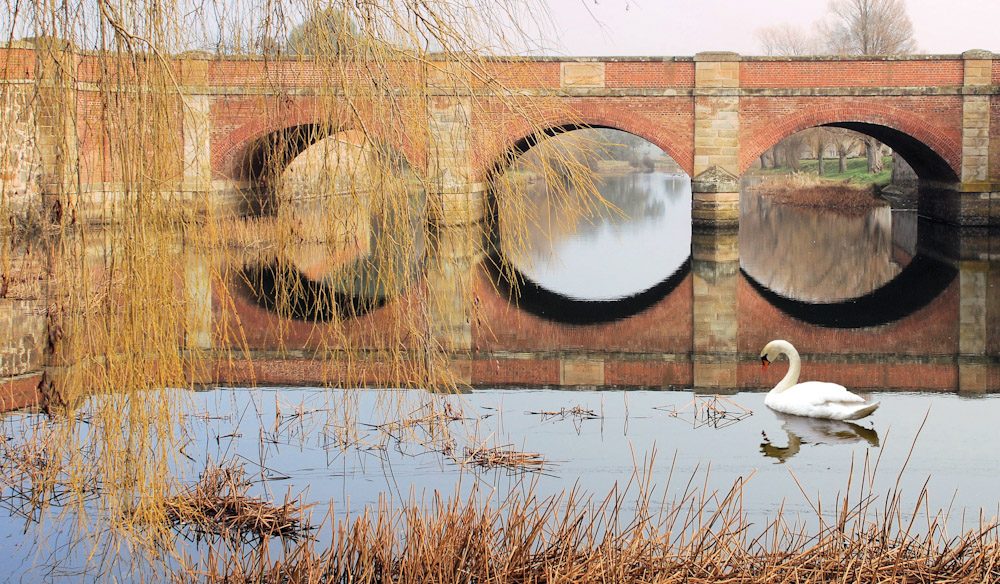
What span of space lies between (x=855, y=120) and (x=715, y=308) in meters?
10.6

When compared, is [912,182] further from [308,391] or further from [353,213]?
[353,213]

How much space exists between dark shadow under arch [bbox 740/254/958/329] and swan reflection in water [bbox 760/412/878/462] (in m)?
4.73

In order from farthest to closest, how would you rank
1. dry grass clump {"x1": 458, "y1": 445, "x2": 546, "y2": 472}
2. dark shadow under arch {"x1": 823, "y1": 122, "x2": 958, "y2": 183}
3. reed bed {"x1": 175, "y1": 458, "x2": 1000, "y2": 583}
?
dark shadow under arch {"x1": 823, "y1": 122, "x2": 958, "y2": 183}, dry grass clump {"x1": 458, "y1": 445, "x2": 546, "y2": 472}, reed bed {"x1": 175, "y1": 458, "x2": 1000, "y2": 583}

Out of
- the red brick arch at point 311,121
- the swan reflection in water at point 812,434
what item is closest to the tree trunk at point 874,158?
the swan reflection in water at point 812,434

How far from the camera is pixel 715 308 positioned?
1427cm

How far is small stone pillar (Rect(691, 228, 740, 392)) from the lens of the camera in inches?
404

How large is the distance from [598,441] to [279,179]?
3530 mm

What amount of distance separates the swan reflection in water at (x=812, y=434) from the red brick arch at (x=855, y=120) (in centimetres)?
1560

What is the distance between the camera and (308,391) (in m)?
8.94

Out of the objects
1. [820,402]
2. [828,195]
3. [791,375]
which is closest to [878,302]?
[791,375]

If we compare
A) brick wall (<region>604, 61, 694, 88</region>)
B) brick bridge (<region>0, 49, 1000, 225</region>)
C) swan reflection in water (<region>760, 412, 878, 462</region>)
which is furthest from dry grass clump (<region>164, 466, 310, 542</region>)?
brick wall (<region>604, 61, 694, 88</region>)

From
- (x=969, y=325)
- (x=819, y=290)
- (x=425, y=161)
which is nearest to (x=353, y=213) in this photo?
(x=425, y=161)

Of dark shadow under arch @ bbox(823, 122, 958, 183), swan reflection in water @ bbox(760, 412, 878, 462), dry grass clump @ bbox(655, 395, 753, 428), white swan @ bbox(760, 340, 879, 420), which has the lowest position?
swan reflection in water @ bbox(760, 412, 878, 462)

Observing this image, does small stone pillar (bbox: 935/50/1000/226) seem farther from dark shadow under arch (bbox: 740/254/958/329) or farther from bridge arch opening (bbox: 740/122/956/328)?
dark shadow under arch (bbox: 740/254/958/329)
